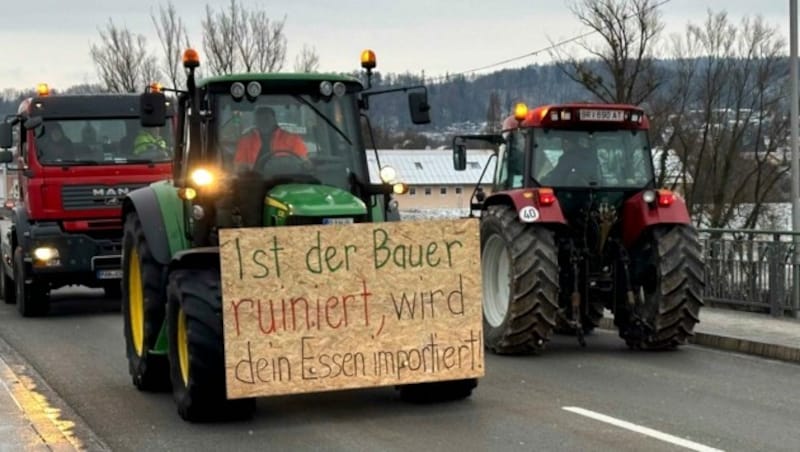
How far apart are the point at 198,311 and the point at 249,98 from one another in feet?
6.56

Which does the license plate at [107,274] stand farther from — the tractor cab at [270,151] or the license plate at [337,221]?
the license plate at [337,221]

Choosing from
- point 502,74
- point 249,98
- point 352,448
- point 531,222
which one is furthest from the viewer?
point 502,74

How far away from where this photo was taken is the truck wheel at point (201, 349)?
8.14 metres

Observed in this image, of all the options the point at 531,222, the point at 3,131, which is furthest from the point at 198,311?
the point at 3,131

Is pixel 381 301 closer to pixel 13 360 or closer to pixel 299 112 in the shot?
pixel 299 112

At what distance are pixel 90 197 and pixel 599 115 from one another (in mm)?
7497

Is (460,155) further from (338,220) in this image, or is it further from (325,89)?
(338,220)

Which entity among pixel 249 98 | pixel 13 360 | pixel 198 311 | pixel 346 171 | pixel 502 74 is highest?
pixel 502 74

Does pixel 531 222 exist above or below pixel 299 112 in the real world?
below

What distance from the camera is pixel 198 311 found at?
26.9 feet

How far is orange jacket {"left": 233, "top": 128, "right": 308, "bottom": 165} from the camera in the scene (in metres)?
9.22

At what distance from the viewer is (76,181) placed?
16.0 metres

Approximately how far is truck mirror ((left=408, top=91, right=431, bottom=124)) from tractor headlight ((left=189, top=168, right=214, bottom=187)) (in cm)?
194

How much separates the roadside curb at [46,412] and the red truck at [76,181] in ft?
13.6
